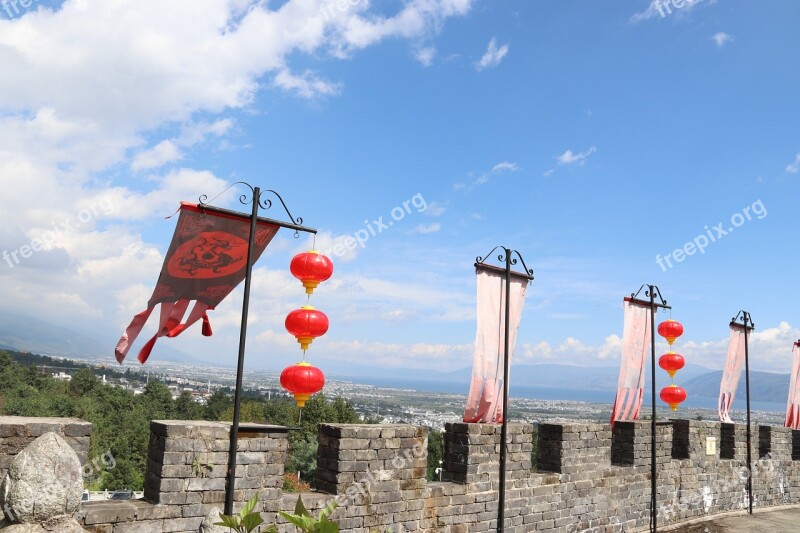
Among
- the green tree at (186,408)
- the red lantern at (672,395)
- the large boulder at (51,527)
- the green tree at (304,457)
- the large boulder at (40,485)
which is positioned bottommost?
the green tree at (186,408)

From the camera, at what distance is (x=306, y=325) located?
5.72 metres

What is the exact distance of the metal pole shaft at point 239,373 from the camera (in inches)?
195

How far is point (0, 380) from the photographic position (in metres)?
67.5

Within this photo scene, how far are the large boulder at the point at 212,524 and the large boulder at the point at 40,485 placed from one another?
127 centimetres

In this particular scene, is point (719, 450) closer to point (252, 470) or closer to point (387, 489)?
point (387, 489)

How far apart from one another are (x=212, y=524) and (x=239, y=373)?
1.24 m

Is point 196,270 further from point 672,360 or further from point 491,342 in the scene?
point 672,360

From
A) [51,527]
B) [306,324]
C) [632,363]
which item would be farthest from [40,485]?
[632,363]

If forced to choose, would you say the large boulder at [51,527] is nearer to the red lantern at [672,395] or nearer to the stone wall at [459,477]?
the stone wall at [459,477]

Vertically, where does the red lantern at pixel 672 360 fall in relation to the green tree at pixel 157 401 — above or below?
above

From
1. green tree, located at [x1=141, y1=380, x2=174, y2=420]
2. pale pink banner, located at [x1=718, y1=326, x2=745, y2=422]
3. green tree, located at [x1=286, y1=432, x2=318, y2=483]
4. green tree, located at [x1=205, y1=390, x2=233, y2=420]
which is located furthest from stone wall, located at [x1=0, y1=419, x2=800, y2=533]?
green tree, located at [x1=141, y1=380, x2=174, y2=420]

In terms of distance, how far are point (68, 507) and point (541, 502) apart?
5860 millimetres

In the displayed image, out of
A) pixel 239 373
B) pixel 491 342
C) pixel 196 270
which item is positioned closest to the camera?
pixel 239 373

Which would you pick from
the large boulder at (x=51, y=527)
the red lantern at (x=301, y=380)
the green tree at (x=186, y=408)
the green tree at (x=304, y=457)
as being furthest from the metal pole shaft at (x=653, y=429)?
the green tree at (x=186, y=408)
